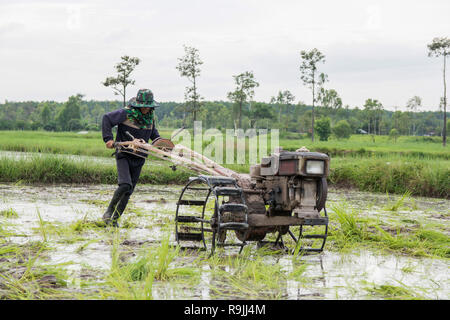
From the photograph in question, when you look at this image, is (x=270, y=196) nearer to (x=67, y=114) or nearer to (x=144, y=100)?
(x=144, y=100)

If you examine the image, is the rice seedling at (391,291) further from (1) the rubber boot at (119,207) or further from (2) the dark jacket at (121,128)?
(2) the dark jacket at (121,128)

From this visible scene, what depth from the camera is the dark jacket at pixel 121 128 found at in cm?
636

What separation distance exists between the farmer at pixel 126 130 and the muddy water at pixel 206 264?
0.34 meters

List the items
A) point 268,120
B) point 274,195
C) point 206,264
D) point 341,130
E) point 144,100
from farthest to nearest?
point 268,120, point 341,130, point 144,100, point 274,195, point 206,264

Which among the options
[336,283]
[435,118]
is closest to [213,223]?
[336,283]

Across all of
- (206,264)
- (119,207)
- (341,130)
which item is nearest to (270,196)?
(206,264)

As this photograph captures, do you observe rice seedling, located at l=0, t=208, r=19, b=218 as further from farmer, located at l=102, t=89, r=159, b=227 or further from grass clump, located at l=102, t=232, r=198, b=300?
grass clump, located at l=102, t=232, r=198, b=300

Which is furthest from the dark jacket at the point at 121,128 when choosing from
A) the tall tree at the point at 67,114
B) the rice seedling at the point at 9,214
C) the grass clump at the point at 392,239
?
the tall tree at the point at 67,114

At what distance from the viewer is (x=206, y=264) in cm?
471

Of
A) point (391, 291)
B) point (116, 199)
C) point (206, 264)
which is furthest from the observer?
point (116, 199)

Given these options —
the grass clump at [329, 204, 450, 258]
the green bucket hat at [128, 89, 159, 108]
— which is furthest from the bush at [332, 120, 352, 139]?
the green bucket hat at [128, 89, 159, 108]

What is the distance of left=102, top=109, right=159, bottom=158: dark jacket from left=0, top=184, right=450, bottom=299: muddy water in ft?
3.39

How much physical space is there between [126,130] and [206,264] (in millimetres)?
2522
